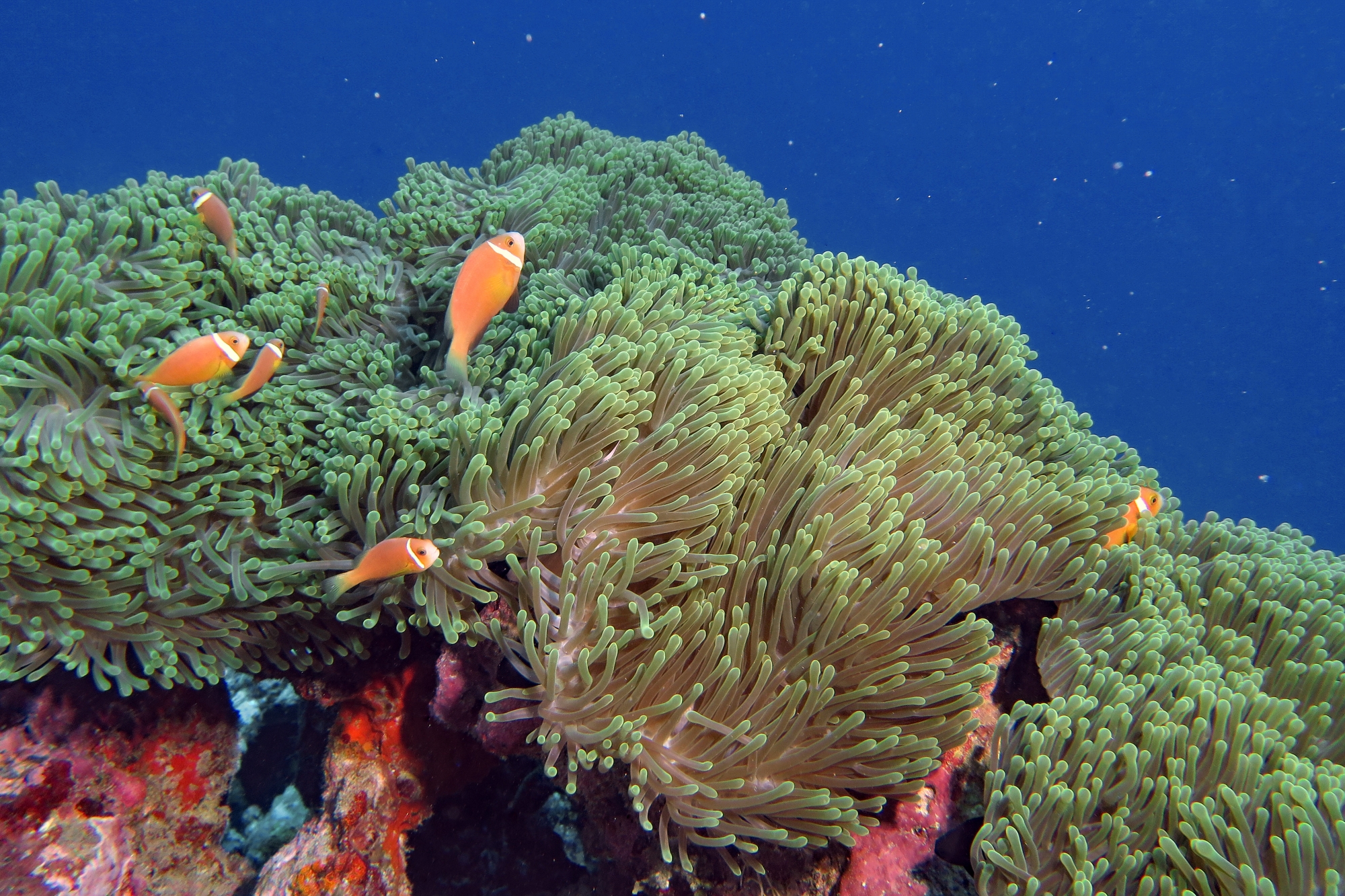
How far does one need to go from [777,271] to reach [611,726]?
7.93ft

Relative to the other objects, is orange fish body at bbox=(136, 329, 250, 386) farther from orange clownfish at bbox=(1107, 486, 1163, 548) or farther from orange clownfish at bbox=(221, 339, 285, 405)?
orange clownfish at bbox=(1107, 486, 1163, 548)

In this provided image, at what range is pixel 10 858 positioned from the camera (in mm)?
2031

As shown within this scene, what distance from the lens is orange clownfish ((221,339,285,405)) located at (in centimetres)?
205

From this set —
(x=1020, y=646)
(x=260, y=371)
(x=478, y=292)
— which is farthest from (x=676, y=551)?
(x=260, y=371)

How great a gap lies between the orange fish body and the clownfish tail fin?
757 mm

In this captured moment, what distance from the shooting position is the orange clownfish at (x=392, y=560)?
1686mm

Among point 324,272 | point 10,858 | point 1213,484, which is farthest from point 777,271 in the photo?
point 1213,484

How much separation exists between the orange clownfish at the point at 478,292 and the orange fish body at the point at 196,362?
0.65 m

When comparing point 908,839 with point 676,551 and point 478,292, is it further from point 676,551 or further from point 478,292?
point 478,292

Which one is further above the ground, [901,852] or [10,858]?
[901,852]

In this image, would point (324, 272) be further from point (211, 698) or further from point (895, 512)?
point (895, 512)

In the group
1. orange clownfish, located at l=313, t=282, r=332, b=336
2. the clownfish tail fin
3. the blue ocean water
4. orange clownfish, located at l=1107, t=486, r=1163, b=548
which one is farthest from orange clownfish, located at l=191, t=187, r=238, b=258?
the blue ocean water

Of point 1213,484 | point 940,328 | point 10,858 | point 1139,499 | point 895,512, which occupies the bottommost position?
point 10,858

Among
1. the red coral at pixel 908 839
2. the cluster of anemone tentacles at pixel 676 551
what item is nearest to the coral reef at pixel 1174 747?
the cluster of anemone tentacles at pixel 676 551
